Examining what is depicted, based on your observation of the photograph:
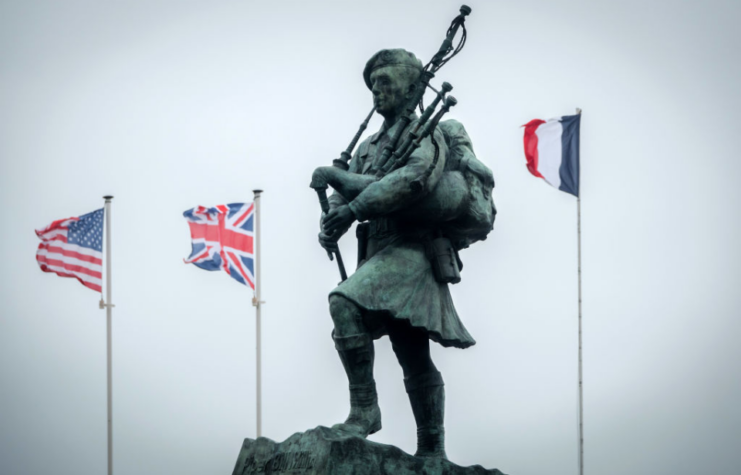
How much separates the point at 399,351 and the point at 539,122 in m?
13.0

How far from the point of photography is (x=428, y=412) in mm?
13758

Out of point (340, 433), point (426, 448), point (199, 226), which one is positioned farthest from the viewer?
point (199, 226)

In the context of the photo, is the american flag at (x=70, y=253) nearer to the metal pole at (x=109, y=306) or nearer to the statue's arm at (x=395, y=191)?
the metal pole at (x=109, y=306)

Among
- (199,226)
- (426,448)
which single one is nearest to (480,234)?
(426,448)

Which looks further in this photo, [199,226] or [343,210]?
[199,226]

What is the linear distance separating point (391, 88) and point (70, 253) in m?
13.4

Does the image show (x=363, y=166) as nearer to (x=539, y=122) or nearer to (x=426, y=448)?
(x=426, y=448)

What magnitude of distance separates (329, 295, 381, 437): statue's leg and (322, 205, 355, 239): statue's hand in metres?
0.64

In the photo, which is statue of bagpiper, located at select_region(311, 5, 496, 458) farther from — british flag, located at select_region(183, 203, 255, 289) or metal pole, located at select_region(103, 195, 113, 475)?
metal pole, located at select_region(103, 195, 113, 475)

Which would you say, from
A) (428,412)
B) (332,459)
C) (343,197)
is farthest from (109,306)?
(332,459)

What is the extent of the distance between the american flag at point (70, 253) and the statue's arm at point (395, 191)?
13431 mm

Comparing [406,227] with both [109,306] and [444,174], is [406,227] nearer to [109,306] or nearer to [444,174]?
[444,174]

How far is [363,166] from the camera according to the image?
46.4 ft

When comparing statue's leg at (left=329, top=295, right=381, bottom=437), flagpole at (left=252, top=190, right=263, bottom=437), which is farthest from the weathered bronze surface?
flagpole at (left=252, top=190, right=263, bottom=437)
